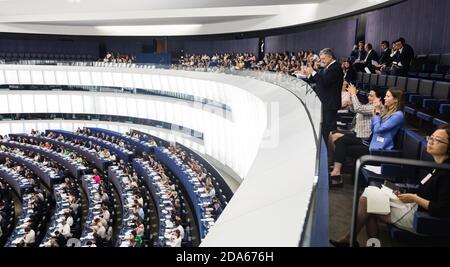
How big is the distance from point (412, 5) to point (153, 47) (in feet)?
63.2

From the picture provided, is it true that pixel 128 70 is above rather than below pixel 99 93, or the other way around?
above

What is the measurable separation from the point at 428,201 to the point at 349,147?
1638mm

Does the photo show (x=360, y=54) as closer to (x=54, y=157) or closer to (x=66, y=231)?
(x=66, y=231)

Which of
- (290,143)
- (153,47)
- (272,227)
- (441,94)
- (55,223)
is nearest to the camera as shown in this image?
(272,227)

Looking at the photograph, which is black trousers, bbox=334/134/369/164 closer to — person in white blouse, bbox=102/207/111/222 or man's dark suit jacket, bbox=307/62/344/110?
man's dark suit jacket, bbox=307/62/344/110

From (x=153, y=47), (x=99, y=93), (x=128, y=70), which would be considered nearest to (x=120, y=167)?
(x=128, y=70)

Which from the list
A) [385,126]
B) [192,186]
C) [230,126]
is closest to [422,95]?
[385,126]

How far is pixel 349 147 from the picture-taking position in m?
3.82

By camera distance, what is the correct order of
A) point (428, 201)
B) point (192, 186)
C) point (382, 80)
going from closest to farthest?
point (428, 201) → point (382, 80) → point (192, 186)

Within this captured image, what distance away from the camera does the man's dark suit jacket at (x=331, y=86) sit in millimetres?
4062

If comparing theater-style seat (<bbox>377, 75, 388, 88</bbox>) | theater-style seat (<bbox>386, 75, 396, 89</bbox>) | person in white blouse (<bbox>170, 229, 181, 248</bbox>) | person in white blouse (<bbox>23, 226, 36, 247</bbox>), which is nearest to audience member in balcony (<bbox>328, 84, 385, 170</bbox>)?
theater-style seat (<bbox>386, 75, 396, 89</bbox>)

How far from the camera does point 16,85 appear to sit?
2164 centimetres
